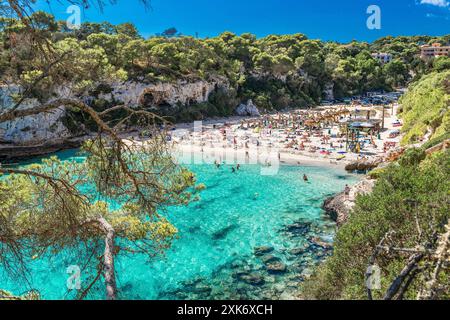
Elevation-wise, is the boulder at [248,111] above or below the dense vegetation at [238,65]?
below

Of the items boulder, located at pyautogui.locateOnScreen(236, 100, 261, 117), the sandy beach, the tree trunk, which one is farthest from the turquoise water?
boulder, located at pyautogui.locateOnScreen(236, 100, 261, 117)

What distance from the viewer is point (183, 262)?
14.2m

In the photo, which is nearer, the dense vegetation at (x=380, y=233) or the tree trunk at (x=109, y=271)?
the tree trunk at (x=109, y=271)

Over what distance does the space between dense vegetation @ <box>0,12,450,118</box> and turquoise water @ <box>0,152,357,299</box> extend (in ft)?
46.7

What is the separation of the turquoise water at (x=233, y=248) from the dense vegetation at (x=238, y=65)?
1423 centimetres

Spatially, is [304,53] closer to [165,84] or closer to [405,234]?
[165,84]

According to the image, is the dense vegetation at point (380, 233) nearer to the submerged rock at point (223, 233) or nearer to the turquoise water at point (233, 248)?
the turquoise water at point (233, 248)

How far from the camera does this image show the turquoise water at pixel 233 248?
12.0 metres

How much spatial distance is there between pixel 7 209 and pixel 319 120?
39.9 m

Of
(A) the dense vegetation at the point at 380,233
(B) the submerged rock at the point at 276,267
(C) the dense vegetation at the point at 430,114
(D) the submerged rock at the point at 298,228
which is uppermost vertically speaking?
(C) the dense vegetation at the point at 430,114

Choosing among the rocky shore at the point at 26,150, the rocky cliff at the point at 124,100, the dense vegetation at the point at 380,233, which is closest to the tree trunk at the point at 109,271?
the dense vegetation at the point at 380,233

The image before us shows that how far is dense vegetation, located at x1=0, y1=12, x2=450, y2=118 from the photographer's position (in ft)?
133

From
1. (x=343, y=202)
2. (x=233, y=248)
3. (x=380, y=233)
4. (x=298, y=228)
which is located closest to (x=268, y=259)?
(x=233, y=248)

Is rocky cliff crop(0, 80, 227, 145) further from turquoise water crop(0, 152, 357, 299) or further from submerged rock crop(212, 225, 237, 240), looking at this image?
submerged rock crop(212, 225, 237, 240)
